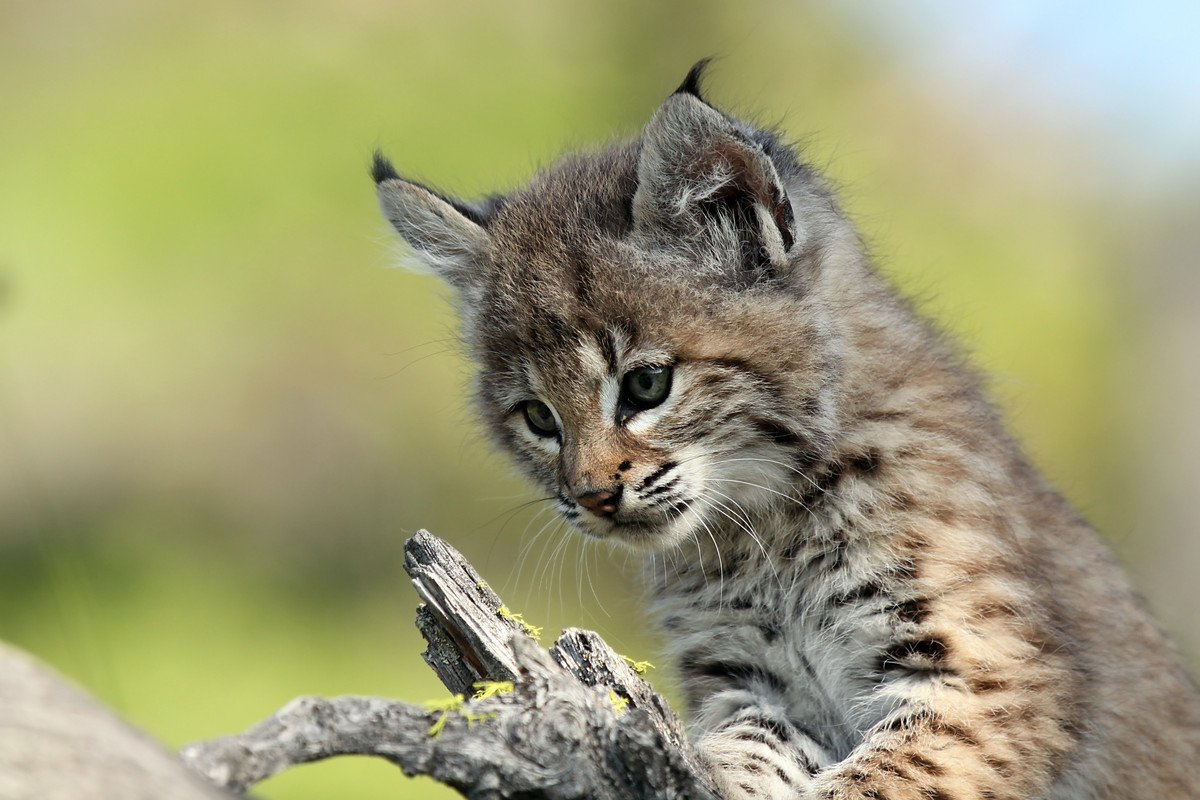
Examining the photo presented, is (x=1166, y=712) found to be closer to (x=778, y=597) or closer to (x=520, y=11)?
(x=778, y=597)

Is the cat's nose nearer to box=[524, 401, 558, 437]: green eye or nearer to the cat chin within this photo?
the cat chin

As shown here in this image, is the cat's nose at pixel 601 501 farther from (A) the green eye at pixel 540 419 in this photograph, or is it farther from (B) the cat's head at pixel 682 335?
(A) the green eye at pixel 540 419

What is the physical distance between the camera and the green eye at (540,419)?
4.98 m

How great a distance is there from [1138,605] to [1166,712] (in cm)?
55

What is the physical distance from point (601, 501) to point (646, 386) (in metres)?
0.46

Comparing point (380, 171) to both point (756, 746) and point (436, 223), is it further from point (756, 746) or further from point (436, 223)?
point (756, 746)

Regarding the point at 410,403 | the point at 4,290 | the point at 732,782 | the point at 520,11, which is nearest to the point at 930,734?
the point at 732,782

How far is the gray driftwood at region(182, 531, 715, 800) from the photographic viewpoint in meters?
2.86

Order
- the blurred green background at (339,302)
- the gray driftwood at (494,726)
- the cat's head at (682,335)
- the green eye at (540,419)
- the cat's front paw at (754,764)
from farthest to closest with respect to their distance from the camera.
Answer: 1. the blurred green background at (339,302)
2. the green eye at (540,419)
3. the cat's head at (682,335)
4. the cat's front paw at (754,764)
5. the gray driftwood at (494,726)

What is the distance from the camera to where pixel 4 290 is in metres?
4.88

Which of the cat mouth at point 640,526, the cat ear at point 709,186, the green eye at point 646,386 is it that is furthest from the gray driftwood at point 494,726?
the cat ear at point 709,186

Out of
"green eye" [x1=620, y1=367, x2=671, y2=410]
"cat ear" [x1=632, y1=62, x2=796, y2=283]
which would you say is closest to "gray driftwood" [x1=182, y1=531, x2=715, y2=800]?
"green eye" [x1=620, y1=367, x2=671, y2=410]

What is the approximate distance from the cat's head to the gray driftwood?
1.03 meters

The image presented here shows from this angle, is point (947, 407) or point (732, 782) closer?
point (732, 782)
